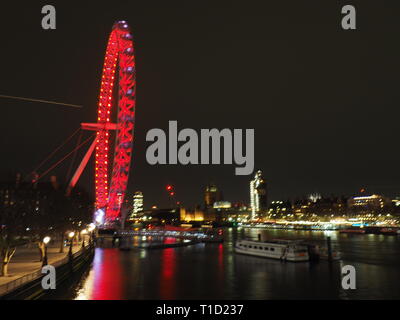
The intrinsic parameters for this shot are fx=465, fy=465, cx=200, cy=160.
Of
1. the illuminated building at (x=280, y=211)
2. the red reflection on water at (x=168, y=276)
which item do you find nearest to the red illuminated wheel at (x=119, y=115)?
the red reflection on water at (x=168, y=276)

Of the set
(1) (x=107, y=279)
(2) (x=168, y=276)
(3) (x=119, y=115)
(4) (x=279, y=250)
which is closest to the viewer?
(1) (x=107, y=279)

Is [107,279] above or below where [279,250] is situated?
below

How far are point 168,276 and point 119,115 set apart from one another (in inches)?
863

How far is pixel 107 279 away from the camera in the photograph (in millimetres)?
22594

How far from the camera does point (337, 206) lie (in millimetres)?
129250

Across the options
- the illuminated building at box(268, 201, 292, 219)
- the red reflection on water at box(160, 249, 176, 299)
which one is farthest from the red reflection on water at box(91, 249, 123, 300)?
the illuminated building at box(268, 201, 292, 219)

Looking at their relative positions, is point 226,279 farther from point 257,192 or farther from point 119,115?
point 257,192

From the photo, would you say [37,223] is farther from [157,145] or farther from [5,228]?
[157,145]

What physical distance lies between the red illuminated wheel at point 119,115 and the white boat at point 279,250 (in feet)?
49.1

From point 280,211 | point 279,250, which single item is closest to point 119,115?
point 279,250

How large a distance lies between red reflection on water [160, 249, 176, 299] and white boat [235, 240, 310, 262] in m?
5.90

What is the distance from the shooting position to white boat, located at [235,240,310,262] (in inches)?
1192

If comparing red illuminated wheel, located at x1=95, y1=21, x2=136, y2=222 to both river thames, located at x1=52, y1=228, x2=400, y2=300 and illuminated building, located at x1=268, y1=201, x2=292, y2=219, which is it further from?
illuminated building, located at x1=268, y1=201, x2=292, y2=219
